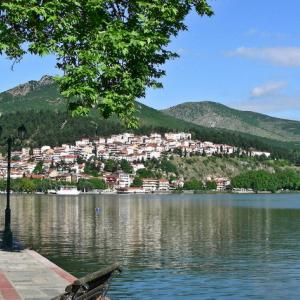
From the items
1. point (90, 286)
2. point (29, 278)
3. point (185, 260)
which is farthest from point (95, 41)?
point (185, 260)

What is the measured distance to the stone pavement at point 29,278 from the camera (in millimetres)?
17109

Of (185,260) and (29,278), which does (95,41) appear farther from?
(185,260)

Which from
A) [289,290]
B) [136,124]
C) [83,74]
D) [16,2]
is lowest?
[289,290]

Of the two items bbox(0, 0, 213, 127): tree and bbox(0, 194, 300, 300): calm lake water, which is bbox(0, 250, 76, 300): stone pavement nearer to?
bbox(0, 194, 300, 300): calm lake water

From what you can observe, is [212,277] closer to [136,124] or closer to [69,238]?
[136,124]

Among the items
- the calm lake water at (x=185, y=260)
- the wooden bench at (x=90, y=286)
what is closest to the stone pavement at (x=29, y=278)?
the calm lake water at (x=185, y=260)

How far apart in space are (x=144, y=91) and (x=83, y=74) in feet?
10.9

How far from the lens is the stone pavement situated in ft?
56.1

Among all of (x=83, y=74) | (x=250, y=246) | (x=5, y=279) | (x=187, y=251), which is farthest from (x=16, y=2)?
(x=250, y=246)

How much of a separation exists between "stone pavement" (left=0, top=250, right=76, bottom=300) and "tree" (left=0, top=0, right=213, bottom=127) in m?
5.33

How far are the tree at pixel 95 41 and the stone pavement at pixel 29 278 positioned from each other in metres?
5.33

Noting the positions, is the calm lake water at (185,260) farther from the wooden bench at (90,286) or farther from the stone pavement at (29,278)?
the wooden bench at (90,286)

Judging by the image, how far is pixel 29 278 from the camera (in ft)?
66.2

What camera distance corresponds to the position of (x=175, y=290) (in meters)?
23.4
